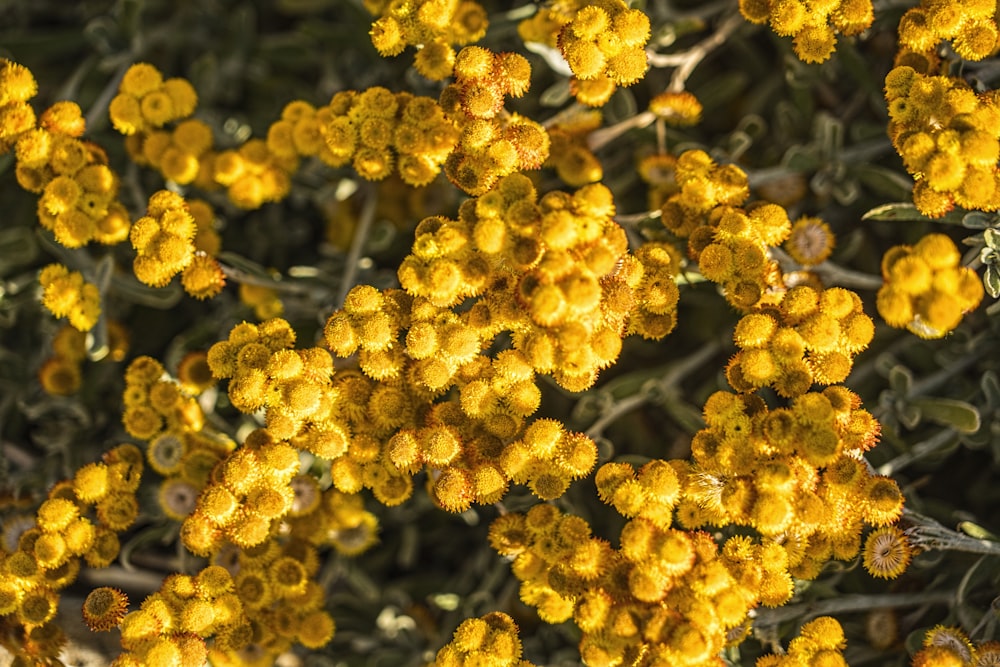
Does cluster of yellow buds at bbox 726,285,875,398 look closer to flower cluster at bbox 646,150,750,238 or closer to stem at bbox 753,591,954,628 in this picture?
flower cluster at bbox 646,150,750,238

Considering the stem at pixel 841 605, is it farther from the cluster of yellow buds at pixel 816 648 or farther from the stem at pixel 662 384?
the stem at pixel 662 384

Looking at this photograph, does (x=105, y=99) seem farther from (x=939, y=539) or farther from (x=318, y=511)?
(x=939, y=539)

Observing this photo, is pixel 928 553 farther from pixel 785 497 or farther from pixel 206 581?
pixel 206 581

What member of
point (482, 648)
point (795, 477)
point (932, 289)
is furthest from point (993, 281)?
point (482, 648)

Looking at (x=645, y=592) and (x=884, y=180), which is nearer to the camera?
(x=645, y=592)

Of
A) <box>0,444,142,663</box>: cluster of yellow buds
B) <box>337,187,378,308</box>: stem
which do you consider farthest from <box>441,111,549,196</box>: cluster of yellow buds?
<box>0,444,142,663</box>: cluster of yellow buds

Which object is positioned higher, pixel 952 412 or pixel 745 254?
pixel 745 254

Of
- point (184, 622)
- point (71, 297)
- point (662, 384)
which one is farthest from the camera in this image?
point (662, 384)
